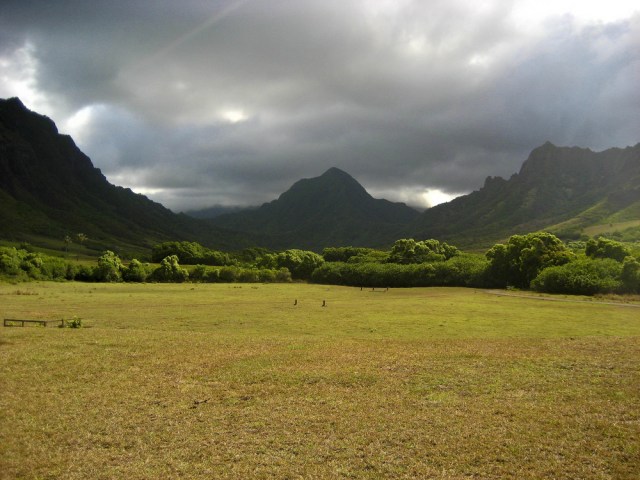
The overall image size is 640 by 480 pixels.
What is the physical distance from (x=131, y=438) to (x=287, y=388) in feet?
24.3

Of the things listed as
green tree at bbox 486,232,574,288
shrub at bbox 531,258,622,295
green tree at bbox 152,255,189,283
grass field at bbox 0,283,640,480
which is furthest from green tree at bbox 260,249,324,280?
grass field at bbox 0,283,640,480

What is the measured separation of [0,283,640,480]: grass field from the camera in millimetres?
12523

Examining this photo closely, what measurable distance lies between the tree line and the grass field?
66.3 meters

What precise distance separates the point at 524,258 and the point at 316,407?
109m

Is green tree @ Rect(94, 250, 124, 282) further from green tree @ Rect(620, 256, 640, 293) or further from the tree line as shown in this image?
green tree @ Rect(620, 256, 640, 293)

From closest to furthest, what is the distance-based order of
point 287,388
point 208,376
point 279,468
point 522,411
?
point 279,468 < point 522,411 < point 287,388 < point 208,376

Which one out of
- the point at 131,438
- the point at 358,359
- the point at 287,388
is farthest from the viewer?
the point at 358,359

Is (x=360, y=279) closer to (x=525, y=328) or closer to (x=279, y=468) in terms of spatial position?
(x=525, y=328)

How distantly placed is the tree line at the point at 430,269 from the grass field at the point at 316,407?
217ft

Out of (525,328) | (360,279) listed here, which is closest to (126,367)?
(525,328)

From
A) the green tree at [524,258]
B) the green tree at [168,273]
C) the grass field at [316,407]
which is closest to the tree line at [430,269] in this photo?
the green tree at [524,258]

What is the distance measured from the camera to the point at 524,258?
365 ft

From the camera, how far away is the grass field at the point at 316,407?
41.1ft

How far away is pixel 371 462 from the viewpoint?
12531 millimetres
